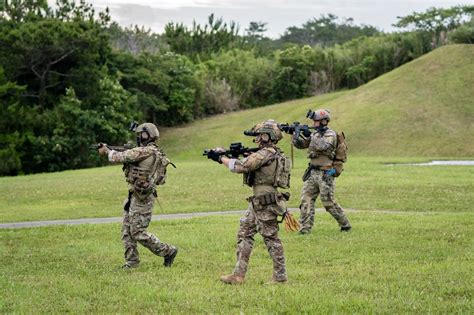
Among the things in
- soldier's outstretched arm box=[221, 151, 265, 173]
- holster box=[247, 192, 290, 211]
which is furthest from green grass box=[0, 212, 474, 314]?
soldier's outstretched arm box=[221, 151, 265, 173]

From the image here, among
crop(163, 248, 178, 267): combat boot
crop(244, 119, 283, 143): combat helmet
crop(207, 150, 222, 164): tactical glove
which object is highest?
crop(244, 119, 283, 143): combat helmet

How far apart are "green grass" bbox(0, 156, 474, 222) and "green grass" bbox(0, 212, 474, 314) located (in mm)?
3657

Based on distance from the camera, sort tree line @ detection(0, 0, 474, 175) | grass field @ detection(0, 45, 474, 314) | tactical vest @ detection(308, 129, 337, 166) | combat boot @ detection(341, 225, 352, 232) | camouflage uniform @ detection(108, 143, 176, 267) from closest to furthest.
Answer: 1. grass field @ detection(0, 45, 474, 314)
2. camouflage uniform @ detection(108, 143, 176, 267)
3. tactical vest @ detection(308, 129, 337, 166)
4. combat boot @ detection(341, 225, 352, 232)
5. tree line @ detection(0, 0, 474, 175)

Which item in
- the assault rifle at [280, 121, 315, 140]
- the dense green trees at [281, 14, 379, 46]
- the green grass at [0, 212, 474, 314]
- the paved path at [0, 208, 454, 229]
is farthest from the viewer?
the dense green trees at [281, 14, 379, 46]

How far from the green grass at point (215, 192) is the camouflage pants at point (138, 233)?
565 centimetres

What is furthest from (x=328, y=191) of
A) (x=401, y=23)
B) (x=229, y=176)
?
(x=401, y=23)

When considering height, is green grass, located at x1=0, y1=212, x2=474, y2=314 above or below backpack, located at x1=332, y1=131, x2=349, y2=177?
below

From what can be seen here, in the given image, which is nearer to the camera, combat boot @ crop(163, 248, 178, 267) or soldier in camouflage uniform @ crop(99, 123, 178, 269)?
soldier in camouflage uniform @ crop(99, 123, 178, 269)

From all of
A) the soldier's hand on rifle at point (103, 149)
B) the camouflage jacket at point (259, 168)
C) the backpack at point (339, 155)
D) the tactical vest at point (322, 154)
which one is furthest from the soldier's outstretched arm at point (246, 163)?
the backpack at point (339, 155)

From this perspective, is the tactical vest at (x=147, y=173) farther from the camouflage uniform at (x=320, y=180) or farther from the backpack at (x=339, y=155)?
the backpack at (x=339, y=155)

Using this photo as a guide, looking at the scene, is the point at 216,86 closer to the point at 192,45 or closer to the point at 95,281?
the point at 192,45

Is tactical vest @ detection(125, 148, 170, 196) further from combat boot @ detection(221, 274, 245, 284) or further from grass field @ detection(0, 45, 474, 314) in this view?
combat boot @ detection(221, 274, 245, 284)

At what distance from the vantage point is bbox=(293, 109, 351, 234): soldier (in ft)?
48.7

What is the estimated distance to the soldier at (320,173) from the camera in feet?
48.7
